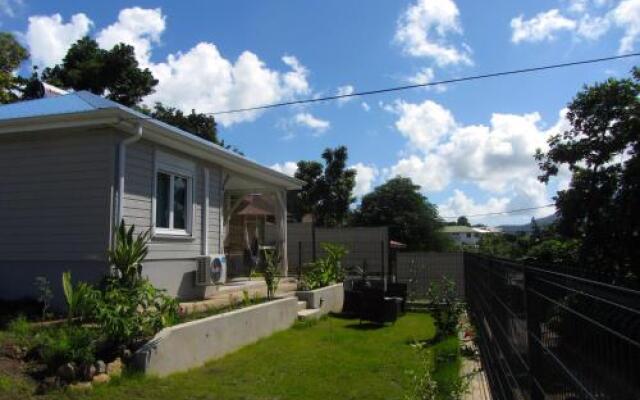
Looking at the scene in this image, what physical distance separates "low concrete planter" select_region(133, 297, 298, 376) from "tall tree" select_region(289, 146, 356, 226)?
3732cm

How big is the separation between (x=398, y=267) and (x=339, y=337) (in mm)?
9264

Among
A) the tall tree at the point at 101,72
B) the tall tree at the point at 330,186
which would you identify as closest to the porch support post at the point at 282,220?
the tall tree at the point at 101,72

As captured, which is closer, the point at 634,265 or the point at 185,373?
the point at 185,373

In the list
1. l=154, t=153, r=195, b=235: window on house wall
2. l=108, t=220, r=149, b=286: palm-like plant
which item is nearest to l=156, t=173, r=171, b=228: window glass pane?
l=154, t=153, r=195, b=235: window on house wall

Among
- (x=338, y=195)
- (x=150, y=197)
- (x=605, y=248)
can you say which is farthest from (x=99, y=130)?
(x=338, y=195)

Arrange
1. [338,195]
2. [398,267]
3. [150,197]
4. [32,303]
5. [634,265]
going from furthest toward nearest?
1. [338,195]
2. [398,267]
3. [634,265]
4. [150,197]
5. [32,303]

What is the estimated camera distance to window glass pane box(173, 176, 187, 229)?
38.3ft

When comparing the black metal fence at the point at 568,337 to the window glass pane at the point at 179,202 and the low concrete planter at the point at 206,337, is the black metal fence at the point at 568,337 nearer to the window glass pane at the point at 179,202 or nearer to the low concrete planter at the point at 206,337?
the low concrete planter at the point at 206,337

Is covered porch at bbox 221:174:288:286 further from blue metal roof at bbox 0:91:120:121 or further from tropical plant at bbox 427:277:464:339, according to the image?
tropical plant at bbox 427:277:464:339

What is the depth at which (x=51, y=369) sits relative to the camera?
627 centimetres

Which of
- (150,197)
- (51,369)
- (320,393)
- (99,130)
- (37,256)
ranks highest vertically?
(99,130)

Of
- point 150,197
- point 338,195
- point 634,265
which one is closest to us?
point 150,197

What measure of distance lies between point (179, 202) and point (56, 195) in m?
2.56

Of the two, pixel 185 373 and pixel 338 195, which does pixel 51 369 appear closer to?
pixel 185 373
